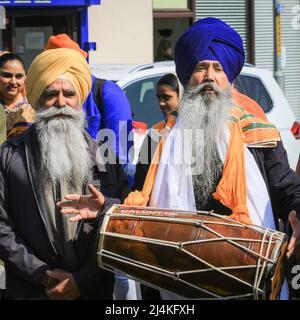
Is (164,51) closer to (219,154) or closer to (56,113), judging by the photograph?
(56,113)

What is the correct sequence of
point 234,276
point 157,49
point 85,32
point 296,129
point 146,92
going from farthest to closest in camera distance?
point 157,49 → point 85,32 → point 296,129 → point 146,92 → point 234,276

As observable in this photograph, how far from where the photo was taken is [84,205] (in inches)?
163

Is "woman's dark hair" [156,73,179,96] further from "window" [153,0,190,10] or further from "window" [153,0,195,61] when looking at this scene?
"window" [153,0,190,10]

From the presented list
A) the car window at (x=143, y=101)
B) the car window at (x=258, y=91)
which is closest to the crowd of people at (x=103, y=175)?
the car window at (x=143, y=101)

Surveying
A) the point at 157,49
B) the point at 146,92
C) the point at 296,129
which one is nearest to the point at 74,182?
the point at 146,92

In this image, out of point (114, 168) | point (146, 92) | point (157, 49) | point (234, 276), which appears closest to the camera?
point (234, 276)

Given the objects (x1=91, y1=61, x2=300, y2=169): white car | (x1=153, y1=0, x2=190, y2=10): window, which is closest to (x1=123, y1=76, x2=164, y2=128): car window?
(x1=91, y1=61, x2=300, y2=169): white car

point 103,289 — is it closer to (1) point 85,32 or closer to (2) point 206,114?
(2) point 206,114

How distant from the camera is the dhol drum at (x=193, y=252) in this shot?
389cm

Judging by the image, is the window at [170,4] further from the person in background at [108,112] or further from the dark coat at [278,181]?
the dark coat at [278,181]

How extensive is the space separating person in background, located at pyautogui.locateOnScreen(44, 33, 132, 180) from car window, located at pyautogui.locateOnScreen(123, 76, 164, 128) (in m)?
2.95

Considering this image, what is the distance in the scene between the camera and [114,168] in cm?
454

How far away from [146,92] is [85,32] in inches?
138

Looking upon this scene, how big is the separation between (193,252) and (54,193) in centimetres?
77
